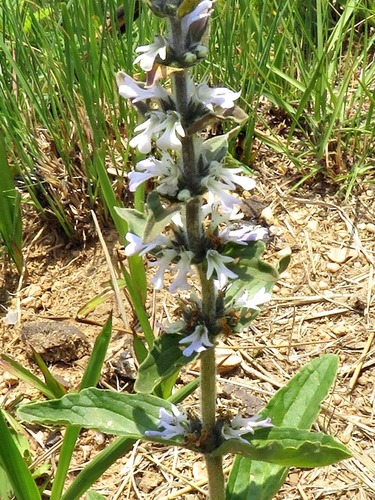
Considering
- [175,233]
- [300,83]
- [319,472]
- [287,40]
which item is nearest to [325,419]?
[319,472]

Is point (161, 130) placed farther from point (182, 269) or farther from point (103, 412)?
point (103, 412)

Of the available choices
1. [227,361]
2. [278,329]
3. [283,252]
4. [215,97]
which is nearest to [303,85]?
[283,252]

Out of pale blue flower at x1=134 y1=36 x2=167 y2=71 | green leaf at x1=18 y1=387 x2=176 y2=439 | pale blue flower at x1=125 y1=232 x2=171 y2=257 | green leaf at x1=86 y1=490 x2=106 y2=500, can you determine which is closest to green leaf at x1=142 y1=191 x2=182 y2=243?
pale blue flower at x1=125 y1=232 x2=171 y2=257

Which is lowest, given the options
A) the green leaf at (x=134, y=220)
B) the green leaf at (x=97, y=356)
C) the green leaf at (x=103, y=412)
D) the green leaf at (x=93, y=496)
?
the green leaf at (x=93, y=496)

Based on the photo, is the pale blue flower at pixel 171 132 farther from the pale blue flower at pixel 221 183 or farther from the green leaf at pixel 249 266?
the green leaf at pixel 249 266

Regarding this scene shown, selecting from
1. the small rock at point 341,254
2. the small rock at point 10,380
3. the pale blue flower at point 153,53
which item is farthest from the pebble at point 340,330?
the pale blue flower at point 153,53

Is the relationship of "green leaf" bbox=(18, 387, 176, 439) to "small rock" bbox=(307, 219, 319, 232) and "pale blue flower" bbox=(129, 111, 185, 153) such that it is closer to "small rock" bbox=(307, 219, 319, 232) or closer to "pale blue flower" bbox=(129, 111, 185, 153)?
"pale blue flower" bbox=(129, 111, 185, 153)

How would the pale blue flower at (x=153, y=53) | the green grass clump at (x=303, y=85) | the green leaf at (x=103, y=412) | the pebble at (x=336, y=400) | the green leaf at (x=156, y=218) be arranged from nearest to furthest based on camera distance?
the pale blue flower at (x=153, y=53) < the green leaf at (x=156, y=218) < the green leaf at (x=103, y=412) < the pebble at (x=336, y=400) < the green grass clump at (x=303, y=85)
